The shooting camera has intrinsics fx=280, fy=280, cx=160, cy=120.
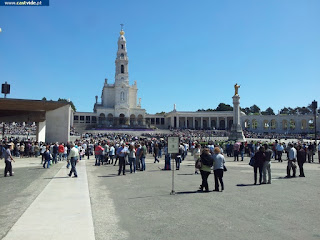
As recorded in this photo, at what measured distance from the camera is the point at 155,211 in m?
6.91

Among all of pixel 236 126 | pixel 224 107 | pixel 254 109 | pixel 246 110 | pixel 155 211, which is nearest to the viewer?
pixel 155 211

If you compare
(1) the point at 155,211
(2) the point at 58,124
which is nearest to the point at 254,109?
(2) the point at 58,124

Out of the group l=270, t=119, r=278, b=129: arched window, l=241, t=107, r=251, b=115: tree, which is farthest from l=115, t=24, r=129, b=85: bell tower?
l=241, t=107, r=251, b=115: tree

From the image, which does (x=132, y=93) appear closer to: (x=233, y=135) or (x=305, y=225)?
(x=233, y=135)

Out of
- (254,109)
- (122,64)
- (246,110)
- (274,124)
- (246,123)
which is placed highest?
(122,64)

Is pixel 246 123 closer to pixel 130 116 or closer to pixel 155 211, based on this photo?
pixel 130 116

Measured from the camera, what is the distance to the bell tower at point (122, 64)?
8906cm

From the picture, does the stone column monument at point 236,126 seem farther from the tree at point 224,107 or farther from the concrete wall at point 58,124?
the tree at point 224,107

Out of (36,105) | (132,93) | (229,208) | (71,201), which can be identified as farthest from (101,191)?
(132,93)

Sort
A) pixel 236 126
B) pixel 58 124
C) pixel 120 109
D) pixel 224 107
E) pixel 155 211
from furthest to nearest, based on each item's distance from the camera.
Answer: pixel 224 107, pixel 120 109, pixel 236 126, pixel 58 124, pixel 155 211

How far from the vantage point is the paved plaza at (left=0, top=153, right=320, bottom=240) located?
5305 millimetres

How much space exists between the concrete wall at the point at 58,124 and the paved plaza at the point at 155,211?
16.3m

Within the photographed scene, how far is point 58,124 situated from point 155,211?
2214cm

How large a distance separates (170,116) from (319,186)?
83534mm
